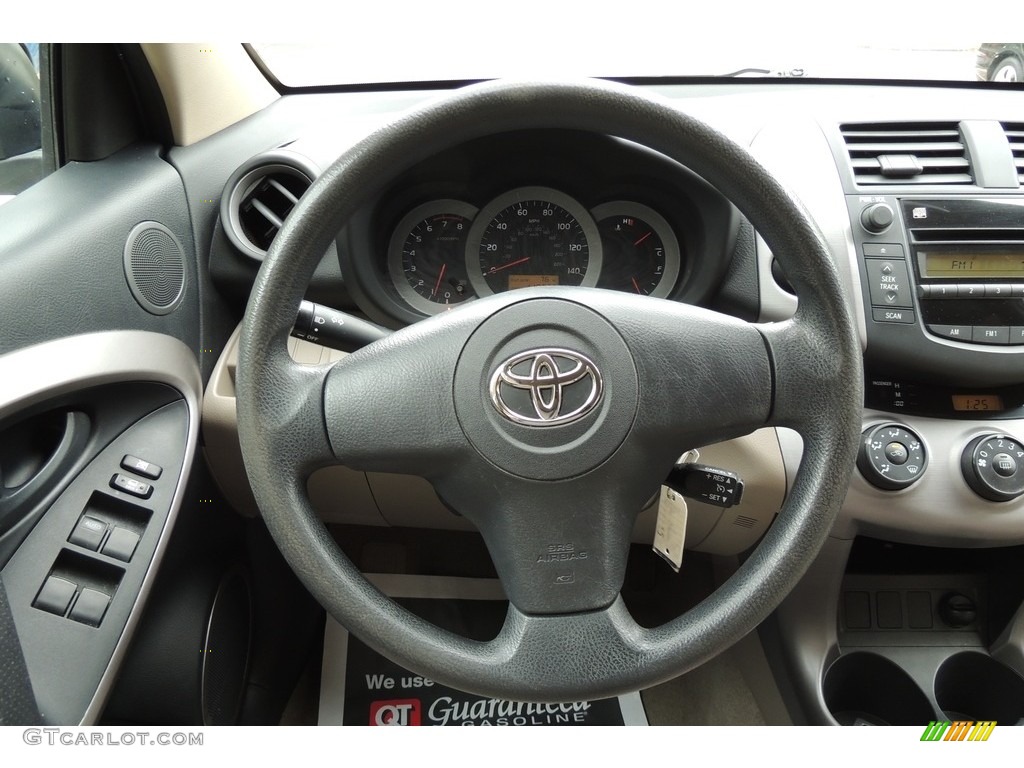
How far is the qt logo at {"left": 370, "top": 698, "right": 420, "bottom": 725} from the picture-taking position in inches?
55.1

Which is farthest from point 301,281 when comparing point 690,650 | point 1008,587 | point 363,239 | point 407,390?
point 1008,587

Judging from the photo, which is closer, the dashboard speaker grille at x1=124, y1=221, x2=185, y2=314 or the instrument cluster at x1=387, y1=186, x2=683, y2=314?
the dashboard speaker grille at x1=124, y1=221, x2=185, y2=314

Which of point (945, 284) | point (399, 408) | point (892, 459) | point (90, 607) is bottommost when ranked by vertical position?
point (90, 607)

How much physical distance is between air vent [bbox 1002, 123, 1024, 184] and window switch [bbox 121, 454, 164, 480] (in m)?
1.34

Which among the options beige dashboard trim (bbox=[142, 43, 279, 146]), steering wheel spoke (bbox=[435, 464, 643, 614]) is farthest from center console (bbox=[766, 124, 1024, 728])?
→ beige dashboard trim (bbox=[142, 43, 279, 146])

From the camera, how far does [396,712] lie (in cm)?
141

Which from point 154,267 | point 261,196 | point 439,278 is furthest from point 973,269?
point 154,267

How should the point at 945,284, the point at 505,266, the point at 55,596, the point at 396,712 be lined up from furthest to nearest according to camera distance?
the point at 396,712
the point at 505,266
the point at 945,284
the point at 55,596

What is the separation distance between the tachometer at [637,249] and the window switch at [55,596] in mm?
858

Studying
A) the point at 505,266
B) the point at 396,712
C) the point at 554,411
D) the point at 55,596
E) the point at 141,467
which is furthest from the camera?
the point at 396,712

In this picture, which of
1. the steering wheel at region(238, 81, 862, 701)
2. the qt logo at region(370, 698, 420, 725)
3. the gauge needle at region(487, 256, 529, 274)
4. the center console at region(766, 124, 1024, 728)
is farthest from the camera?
the qt logo at region(370, 698, 420, 725)

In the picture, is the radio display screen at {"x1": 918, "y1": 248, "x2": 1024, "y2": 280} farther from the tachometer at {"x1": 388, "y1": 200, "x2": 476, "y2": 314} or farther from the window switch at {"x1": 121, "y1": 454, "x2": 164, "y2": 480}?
the window switch at {"x1": 121, "y1": 454, "x2": 164, "y2": 480}

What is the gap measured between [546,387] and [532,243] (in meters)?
0.46

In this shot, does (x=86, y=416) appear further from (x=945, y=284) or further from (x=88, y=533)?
(x=945, y=284)
